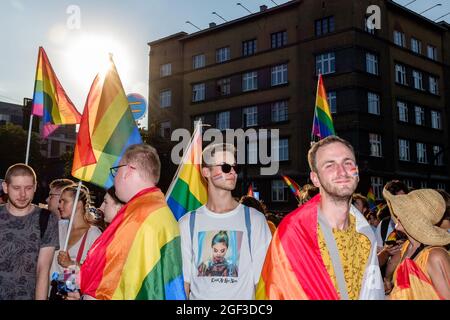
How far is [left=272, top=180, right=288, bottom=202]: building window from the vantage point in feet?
98.1

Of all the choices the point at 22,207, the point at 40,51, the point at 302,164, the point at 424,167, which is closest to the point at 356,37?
the point at 302,164

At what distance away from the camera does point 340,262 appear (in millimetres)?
2699

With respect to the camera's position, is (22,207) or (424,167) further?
(424,167)

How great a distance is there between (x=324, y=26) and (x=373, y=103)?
6.09m

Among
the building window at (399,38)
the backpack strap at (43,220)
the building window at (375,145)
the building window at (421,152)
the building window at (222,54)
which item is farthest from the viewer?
the building window at (222,54)

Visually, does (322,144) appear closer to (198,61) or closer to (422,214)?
(422,214)

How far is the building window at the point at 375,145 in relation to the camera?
2857 centimetres

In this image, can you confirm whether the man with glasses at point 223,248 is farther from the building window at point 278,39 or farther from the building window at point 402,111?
the building window at point 402,111

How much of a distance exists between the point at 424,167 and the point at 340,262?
32.9 metres

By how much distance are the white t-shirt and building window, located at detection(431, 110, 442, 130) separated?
34.7 m

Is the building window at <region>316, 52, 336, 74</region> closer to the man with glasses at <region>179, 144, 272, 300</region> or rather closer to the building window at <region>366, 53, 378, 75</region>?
the building window at <region>366, 53, 378, 75</region>

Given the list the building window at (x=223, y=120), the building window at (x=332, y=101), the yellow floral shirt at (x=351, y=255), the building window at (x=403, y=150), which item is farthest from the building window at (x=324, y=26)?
the yellow floral shirt at (x=351, y=255)

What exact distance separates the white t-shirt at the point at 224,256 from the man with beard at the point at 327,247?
1.50 feet
